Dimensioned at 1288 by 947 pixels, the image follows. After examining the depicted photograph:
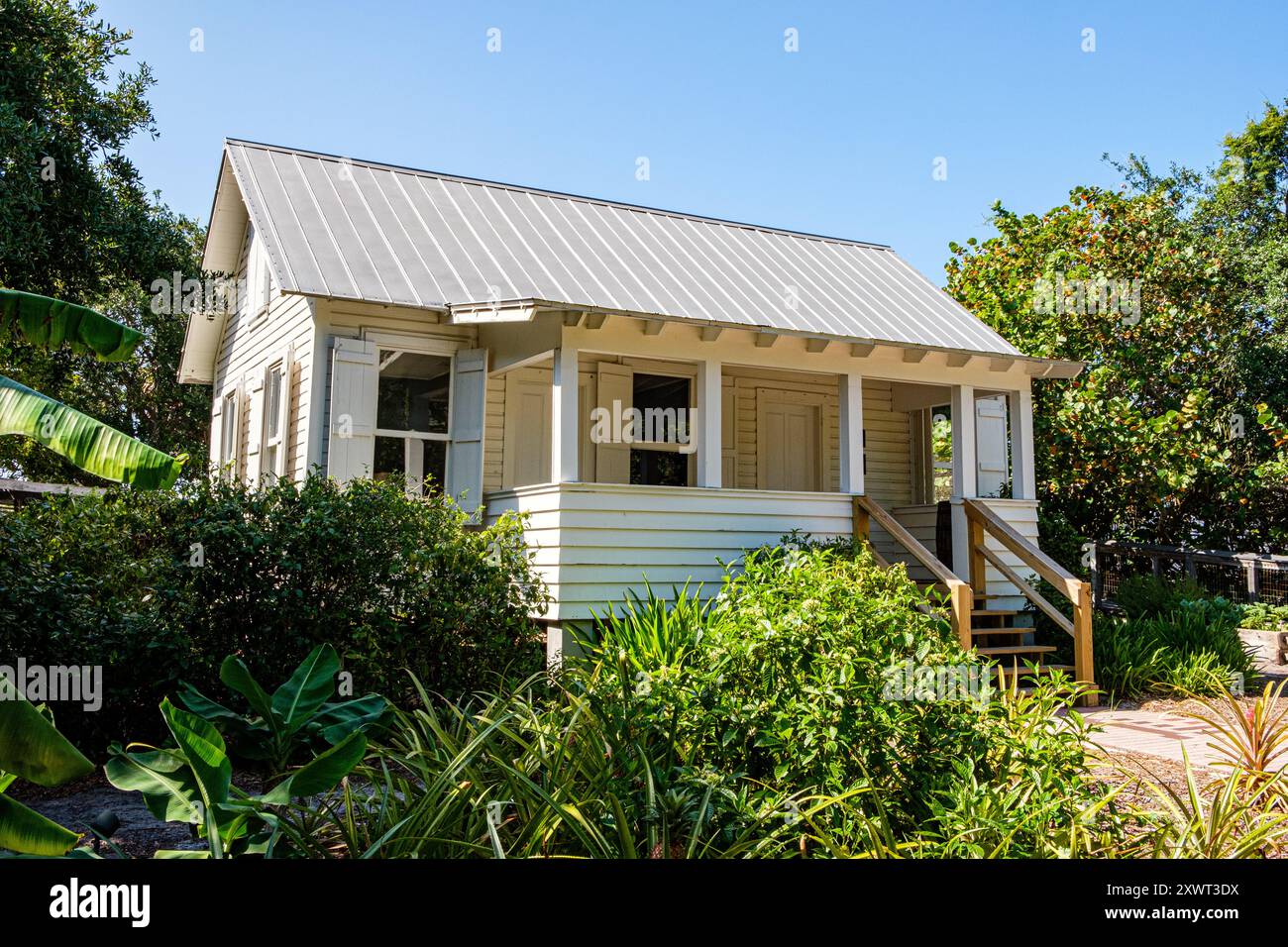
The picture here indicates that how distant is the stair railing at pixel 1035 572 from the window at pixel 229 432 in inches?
413

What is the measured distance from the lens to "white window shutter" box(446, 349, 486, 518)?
11.3m

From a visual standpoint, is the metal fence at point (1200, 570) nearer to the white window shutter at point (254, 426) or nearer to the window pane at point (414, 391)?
the window pane at point (414, 391)

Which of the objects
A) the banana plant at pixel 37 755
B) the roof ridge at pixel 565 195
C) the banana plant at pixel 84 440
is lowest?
the banana plant at pixel 37 755

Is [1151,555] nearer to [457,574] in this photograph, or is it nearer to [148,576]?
[457,574]

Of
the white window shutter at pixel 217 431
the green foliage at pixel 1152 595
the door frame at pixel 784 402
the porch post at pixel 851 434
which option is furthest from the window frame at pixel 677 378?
the green foliage at pixel 1152 595

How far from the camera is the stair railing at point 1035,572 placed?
10406 mm

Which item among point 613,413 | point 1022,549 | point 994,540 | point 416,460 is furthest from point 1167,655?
point 416,460

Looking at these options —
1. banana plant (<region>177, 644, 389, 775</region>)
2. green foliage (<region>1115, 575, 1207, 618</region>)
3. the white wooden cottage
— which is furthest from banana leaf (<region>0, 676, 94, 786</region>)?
green foliage (<region>1115, 575, 1207, 618</region>)

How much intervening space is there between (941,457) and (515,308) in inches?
770

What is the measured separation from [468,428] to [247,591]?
408 centimetres

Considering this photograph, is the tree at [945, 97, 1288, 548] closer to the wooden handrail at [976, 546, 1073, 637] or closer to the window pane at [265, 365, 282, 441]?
the wooden handrail at [976, 546, 1073, 637]

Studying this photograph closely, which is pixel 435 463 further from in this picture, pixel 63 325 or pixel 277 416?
pixel 63 325
